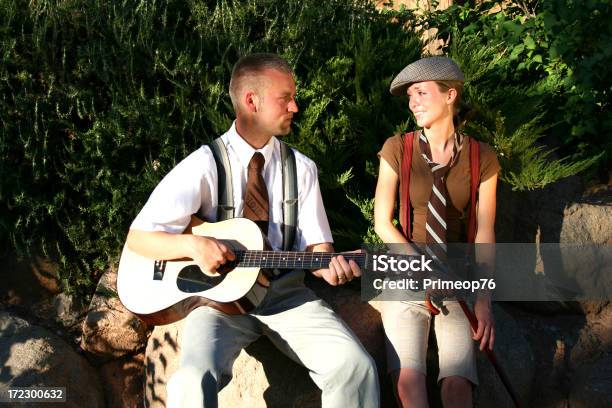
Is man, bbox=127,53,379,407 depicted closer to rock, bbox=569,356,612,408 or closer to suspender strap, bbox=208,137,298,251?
suspender strap, bbox=208,137,298,251

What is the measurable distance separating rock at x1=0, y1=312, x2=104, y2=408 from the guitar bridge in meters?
1.06

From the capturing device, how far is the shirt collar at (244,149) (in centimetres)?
396

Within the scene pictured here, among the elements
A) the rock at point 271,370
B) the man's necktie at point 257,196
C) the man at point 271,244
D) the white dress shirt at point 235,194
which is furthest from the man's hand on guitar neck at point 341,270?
the rock at point 271,370

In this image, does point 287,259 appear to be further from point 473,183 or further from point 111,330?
point 111,330

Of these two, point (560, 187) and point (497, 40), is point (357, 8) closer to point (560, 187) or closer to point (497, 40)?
point (497, 40)

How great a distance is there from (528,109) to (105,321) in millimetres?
2715

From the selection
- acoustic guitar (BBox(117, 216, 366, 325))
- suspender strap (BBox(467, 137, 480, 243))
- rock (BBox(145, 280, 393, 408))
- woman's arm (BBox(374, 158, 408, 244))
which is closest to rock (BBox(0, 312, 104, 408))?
rock (BBox(145, 280, 393, 408))

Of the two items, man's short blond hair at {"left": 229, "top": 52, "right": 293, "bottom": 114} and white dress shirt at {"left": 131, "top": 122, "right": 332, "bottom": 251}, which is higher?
man's short blond hair at {"left": 229, "top": 52, "right": 293, "bottom": 114}

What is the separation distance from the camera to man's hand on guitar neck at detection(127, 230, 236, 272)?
145 inches

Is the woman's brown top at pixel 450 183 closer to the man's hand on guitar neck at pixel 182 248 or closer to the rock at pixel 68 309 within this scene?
the man's hand on guitar neck at pixel 182 248

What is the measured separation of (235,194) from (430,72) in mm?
1134

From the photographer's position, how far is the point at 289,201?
3.95m

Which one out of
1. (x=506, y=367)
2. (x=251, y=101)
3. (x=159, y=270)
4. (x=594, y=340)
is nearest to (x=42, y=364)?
(x=159, y=270)

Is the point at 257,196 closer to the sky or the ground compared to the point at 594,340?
closer to the sky
